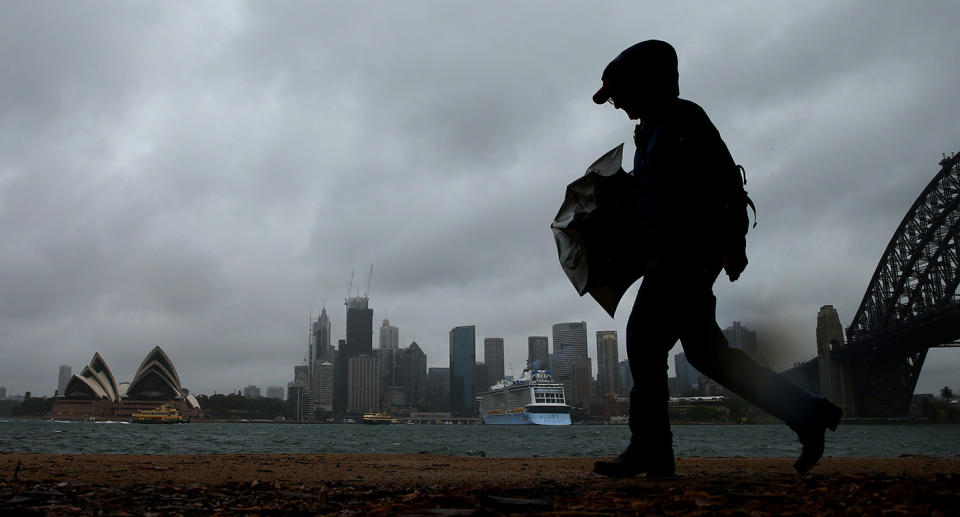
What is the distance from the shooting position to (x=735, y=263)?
369 cm

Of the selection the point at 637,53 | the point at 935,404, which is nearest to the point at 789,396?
the point at 637,53

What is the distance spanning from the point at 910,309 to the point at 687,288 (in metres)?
78.9

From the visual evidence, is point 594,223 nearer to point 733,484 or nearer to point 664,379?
point 664,379

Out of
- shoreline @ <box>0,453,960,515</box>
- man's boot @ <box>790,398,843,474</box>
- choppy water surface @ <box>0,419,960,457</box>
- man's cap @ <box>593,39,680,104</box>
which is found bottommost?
choppy water surface @ <box>0,419,960,457</box>

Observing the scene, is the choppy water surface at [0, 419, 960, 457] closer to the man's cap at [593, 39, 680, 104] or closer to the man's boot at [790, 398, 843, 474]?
the man's boot at [790, 398, 843, 474]

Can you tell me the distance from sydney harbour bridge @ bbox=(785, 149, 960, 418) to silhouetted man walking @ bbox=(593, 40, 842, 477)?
2701 inches

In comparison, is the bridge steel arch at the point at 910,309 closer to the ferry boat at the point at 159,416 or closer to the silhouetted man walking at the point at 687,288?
the silhouetted man walking at the point at 687,288

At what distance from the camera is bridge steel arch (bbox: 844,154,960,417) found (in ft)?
206

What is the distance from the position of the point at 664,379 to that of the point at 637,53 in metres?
1.89

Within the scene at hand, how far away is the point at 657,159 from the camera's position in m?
3.70

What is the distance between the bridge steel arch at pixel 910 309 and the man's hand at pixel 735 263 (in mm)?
66857

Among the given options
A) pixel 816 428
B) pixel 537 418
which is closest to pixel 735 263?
pixel 816 428

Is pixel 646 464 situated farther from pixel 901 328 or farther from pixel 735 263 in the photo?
pixel 901 328

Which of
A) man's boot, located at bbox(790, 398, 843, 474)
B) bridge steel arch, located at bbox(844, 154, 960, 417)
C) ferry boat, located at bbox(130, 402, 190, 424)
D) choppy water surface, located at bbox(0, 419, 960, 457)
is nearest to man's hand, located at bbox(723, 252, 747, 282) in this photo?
man's boot, located at bbox(790, 398, 843, 474)
